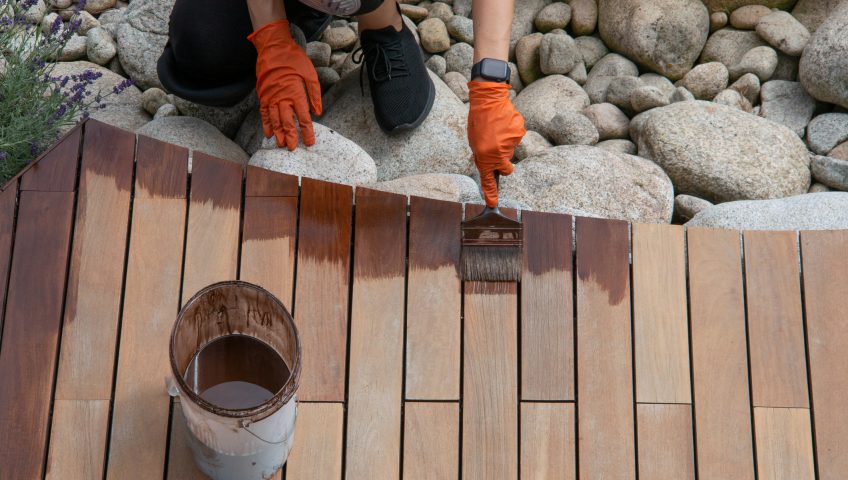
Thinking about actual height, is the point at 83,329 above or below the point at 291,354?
below

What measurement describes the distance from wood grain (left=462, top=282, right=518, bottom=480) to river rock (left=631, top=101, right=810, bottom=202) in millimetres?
1182

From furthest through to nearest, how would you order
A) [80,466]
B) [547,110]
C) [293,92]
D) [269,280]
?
[547,110] → [293,92] → [269,280] → [80,466]

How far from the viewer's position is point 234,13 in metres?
3.36

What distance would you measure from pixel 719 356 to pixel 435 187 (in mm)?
1098

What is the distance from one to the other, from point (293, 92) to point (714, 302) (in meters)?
1.57

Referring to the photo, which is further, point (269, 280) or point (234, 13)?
point (234, 13)

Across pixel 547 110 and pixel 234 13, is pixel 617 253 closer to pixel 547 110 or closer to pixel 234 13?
pixel 547 110

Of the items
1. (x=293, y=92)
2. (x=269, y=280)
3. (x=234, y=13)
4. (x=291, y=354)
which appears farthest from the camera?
(x=234, y=13)

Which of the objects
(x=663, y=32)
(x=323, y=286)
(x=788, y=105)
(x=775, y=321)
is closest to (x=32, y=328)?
(x=323, y=286)

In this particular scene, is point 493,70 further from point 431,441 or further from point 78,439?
point 78,439

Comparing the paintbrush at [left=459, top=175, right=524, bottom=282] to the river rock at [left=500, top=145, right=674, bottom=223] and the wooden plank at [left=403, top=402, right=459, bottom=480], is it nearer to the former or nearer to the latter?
the wooden plank at [left=403, top=402, right=459, bottom=480]

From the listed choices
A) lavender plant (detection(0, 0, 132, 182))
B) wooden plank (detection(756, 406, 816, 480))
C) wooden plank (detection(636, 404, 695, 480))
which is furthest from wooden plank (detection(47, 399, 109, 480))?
wooden plank (detection(756, 406, 816, 480))

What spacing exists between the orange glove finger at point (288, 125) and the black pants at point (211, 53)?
328 mm

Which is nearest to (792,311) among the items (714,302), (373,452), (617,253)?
(714,302)
